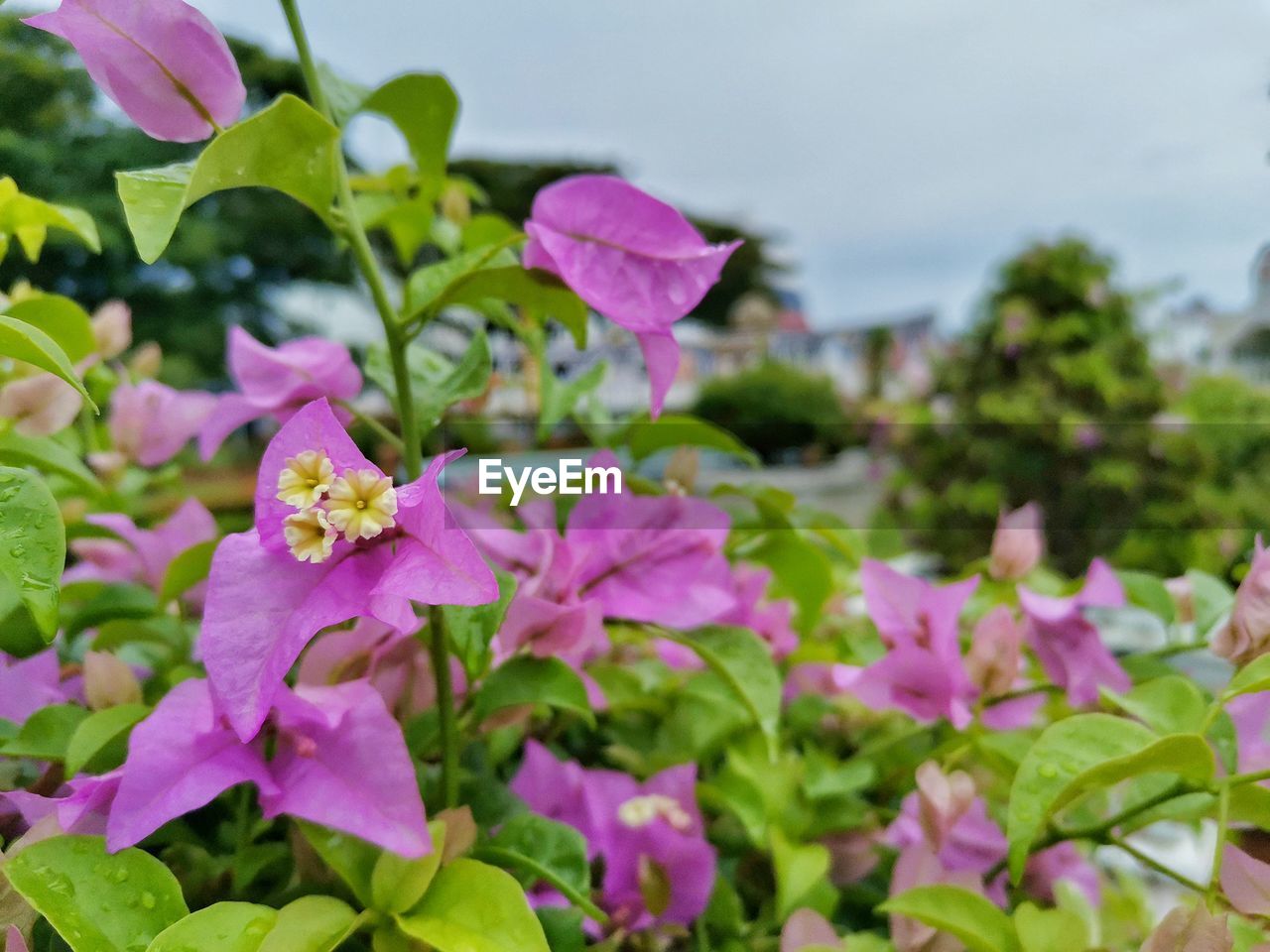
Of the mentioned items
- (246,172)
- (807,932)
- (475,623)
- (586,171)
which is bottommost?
(807,932)

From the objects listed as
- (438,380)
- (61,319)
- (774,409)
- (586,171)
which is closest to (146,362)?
(61,319)

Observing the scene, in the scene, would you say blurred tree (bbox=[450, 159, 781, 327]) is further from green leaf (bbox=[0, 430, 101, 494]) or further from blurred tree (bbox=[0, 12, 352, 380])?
green leaf (bbox=[0, 430, 101, 494])

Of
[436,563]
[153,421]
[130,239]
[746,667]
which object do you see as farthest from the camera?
[130,239]

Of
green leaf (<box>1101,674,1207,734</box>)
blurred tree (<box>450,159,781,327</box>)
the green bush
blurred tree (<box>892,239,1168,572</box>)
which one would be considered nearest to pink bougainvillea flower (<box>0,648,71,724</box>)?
green leaf (<box>1101,674,1207,734</box>)

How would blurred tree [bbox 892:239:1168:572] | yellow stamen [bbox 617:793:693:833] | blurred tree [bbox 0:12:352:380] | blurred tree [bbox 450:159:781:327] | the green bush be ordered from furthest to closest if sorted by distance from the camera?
1. blurred tree [bbox 450:159:781:327]
2. the green bush
3. blurred tree [bbox 892:239:1168:572]
4. blurred tree [bbox 0:12:352:380]
5. yellow stamen [bbox 617:793:693:833]

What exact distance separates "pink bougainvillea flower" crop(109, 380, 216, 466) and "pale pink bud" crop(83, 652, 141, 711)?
15 cm

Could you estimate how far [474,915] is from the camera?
0.21 metres

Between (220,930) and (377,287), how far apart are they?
15 centimetres

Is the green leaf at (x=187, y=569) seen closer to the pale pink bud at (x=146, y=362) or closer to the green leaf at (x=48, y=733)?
the green leaf at (x=48, y=733)

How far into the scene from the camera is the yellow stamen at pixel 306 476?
0.63ft

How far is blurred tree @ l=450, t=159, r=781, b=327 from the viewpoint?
10445 mm

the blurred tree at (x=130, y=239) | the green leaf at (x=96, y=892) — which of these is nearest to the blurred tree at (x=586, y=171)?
the blurred tree at (x=130, y=239)

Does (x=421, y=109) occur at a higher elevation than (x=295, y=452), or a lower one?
higher

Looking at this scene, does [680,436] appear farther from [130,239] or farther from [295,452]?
[130,239]
